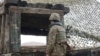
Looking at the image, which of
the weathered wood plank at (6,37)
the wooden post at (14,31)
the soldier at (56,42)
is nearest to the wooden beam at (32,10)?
the wooden post at (14,31)

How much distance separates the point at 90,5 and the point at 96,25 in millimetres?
1394

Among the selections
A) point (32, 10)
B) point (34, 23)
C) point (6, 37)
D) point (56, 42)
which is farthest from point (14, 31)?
point (34, 23)

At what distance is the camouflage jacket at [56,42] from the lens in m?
8.41

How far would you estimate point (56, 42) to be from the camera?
8477mm

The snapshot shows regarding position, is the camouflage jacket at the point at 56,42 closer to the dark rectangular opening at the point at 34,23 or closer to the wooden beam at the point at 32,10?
the wooden beam at the point at 32,10

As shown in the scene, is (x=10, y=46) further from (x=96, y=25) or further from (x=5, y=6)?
(x=96, y=25)

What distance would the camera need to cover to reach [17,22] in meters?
9.82

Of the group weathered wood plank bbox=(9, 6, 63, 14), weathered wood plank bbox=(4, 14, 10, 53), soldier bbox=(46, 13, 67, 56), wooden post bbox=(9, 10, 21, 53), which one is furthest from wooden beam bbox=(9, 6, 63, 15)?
soldier bbox=(46, 13, 67, 56)

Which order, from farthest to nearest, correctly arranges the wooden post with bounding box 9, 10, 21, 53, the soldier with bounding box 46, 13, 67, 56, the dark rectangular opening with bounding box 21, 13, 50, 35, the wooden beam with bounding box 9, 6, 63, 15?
1. the dark rectangular opening with bounding box 21, 13, 50, 35
2. the wooden beam with bounding box 9, 6, 63, 15
3. the wooden post with bounding box 9, 10, 21, 53
4. the soldier with bounding box 46, 13, 67, 56

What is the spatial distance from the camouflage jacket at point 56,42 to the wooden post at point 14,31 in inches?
59.7

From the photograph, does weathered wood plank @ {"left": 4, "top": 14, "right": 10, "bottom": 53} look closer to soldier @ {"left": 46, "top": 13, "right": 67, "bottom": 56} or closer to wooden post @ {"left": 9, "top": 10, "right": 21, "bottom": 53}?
wooden post @ {"left": 9, "top": 10, "right": 21, "bottom": 53}

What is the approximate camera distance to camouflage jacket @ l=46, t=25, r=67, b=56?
841cm

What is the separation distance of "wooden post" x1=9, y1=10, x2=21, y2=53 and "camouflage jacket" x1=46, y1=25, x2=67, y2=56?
59.7 inches

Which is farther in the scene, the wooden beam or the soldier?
the wooden beam
